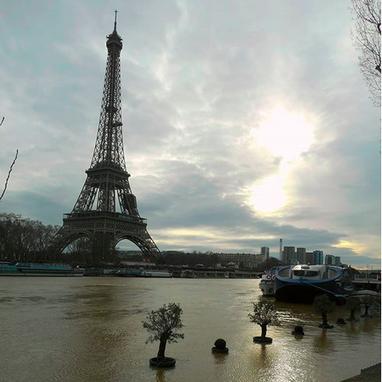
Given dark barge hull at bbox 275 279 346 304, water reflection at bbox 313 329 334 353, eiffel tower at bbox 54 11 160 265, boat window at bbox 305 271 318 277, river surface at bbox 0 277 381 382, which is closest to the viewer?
river surface at bbox 0 277 381 382

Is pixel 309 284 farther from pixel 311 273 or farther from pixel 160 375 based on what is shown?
pixel 160 375

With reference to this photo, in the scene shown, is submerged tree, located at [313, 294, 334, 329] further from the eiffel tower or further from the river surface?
the eiffel tower

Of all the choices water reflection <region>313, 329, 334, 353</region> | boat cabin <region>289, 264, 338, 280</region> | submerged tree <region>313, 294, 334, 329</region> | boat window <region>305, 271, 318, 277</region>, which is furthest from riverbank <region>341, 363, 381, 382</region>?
boat window <region>305, 271, 318, 277</region>

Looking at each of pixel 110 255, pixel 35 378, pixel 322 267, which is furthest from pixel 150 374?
pixel 110 255

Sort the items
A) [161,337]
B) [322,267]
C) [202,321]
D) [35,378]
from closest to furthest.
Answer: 1. [35,378]
2. [161,337]
3. [202,321]
4. [322,267]

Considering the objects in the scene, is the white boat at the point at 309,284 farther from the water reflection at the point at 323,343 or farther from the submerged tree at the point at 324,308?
the water reflection at the point at 323,343

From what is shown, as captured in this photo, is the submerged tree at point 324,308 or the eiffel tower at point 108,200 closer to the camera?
the submerged tree at point 324,308

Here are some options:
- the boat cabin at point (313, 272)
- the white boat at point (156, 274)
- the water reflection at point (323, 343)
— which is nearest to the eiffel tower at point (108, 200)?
the white boat at point (156, 274)

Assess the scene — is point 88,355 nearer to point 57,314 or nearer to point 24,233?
point 57,314
